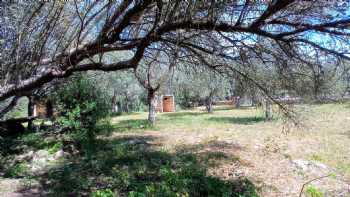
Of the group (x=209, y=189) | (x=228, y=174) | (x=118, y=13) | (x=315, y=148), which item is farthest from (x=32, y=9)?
(x=315, y=148)

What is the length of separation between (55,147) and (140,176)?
338 centimetres

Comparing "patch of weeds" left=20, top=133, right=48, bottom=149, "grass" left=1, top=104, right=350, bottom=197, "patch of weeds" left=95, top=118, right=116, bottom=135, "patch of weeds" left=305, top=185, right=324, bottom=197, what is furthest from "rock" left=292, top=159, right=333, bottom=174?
"patch of weeds" left=20, top=133, right=48, bottom=149

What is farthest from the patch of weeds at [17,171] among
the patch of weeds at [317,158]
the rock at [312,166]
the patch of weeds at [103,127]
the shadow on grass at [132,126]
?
the shadow on grass at [132,126]

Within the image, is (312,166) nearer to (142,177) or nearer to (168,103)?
(142,177)

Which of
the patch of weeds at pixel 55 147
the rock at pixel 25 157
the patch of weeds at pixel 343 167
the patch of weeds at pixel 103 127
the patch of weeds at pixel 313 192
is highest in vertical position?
the patch of weeds at pixel 103 127

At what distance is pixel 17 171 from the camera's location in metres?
6.61

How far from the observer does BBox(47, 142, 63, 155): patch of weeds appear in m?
8.19

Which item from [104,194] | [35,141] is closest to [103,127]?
[35,141]

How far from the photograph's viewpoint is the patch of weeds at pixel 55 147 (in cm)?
819

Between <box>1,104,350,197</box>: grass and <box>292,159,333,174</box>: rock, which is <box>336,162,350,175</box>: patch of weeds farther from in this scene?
<box>292,159,333,174</box>: rock

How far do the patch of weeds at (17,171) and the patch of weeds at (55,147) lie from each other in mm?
998

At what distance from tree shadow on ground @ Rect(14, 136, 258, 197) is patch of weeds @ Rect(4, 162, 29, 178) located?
452 mm

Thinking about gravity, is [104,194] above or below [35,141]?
below

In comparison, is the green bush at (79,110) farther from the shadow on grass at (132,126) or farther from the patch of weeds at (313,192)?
the patch of weeds at (313,192)
